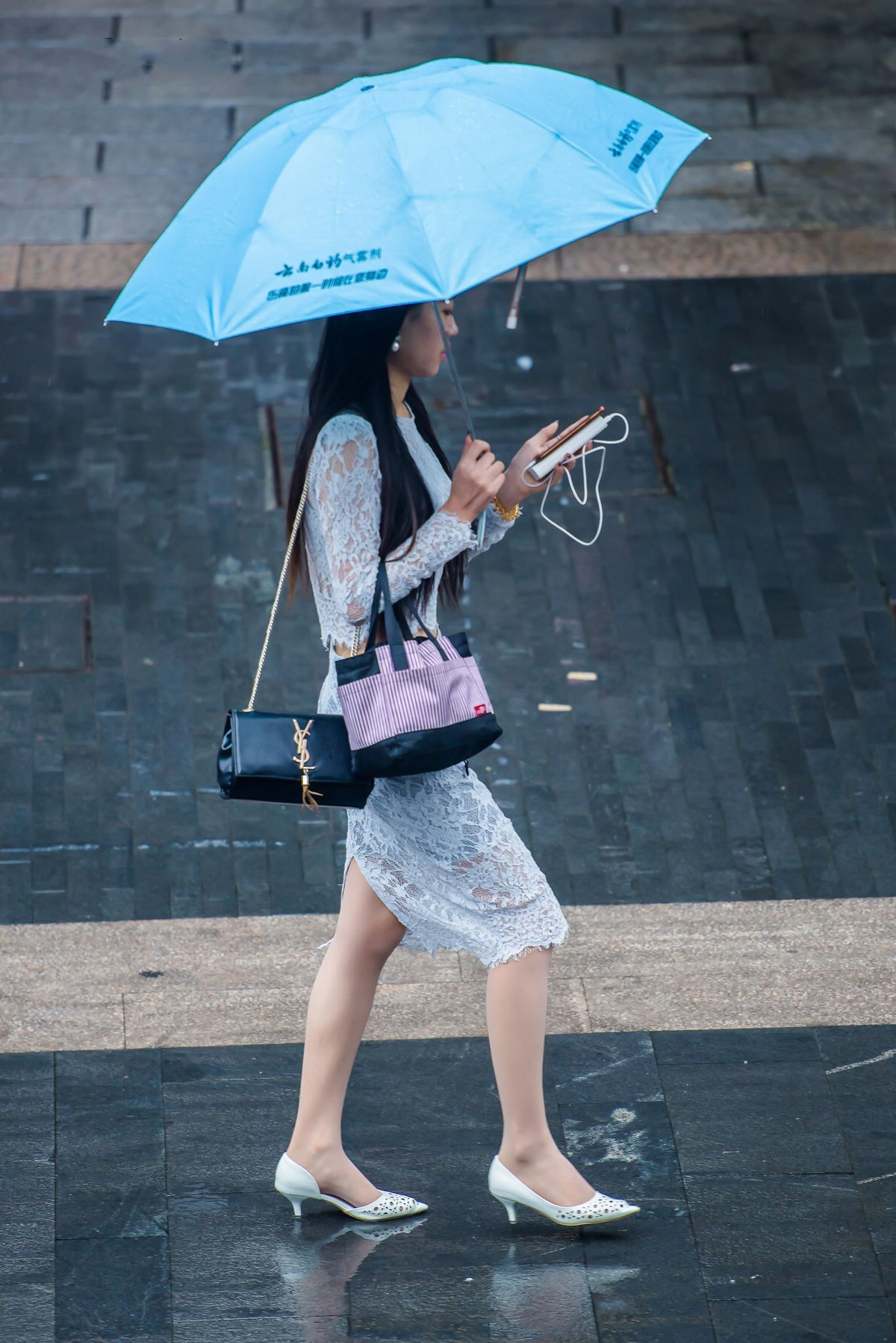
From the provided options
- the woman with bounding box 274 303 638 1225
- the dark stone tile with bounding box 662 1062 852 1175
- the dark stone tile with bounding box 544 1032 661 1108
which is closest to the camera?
the woman with bounding box 274 303 638 1225

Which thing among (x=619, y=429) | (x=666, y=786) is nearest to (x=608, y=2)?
(x=619, y=429)

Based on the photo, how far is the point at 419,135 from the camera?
3520mm

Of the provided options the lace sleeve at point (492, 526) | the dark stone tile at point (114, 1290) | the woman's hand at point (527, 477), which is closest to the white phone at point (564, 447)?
the woman's hand at point (527, 477)

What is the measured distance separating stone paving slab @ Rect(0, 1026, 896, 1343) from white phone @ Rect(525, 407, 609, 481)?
142 cm

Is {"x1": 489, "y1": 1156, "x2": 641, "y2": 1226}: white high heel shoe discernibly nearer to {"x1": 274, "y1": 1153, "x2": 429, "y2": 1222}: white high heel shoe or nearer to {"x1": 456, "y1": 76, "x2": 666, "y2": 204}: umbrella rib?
{"x1": 274, "y1": 1153, "x2": 429, "y2": 1222}: white high heel shoe

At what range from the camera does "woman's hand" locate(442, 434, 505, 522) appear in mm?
3541

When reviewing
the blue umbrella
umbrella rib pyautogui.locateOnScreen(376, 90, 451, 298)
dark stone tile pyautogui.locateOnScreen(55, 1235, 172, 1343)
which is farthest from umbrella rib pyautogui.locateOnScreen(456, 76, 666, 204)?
dark stone tile pyautogui.locateOnScreen(55, 1235, 172, 1343)

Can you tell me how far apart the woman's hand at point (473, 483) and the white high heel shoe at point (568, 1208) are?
1348 millimetres

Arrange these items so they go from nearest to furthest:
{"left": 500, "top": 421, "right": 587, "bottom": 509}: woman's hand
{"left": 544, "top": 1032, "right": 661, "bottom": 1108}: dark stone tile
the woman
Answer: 1. the woman
2. {"left": 500, "top": 421, "right": 587, "bottom": 509}: woman's hand
3. {"left": 544, "top": 1032, "right": 661, "bottom": 1108}: dark stone tile

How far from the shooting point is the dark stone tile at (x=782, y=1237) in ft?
11.6

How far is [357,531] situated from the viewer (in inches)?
138

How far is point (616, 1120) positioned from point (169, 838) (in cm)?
194

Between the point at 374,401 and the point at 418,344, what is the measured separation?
0.16 meters

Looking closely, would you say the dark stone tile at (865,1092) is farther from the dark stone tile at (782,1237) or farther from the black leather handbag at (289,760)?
the black leather handbag at (289,760)
